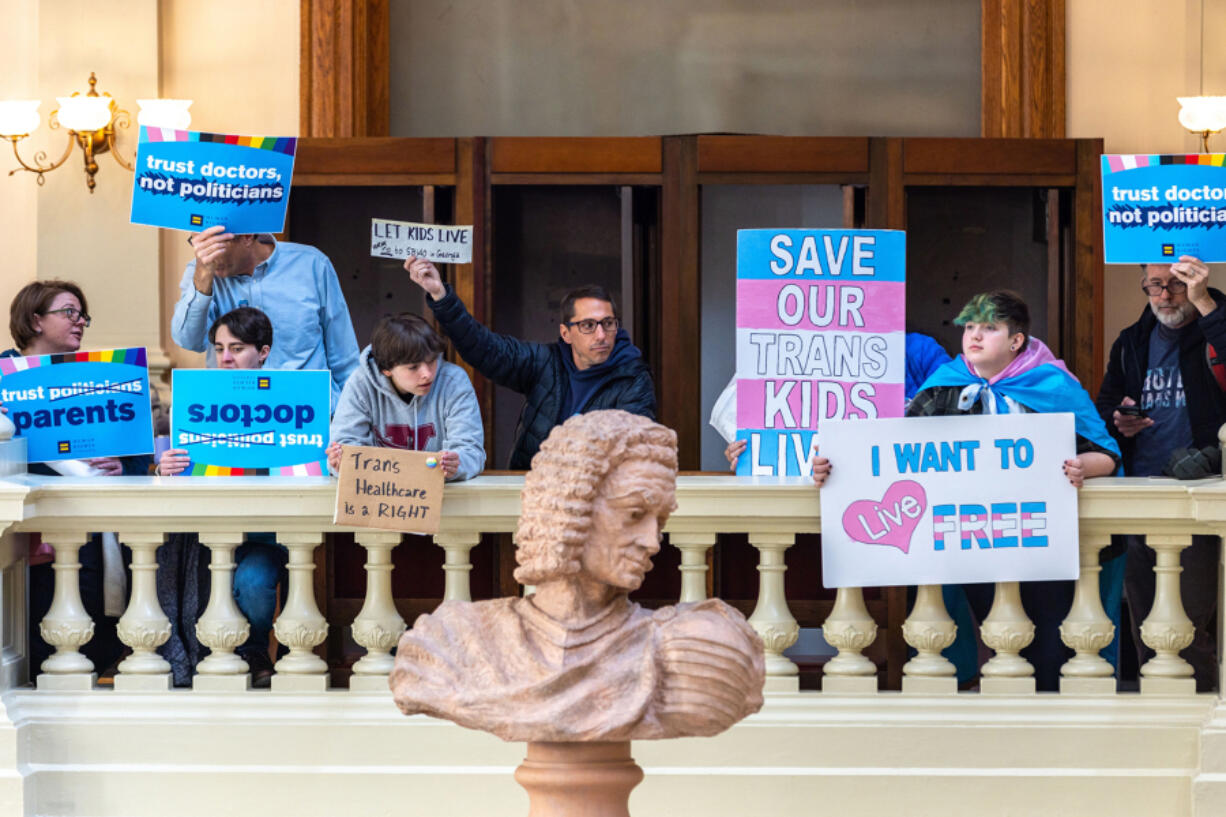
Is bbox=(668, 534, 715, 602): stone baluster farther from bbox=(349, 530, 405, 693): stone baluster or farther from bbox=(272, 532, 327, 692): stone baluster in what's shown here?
bbox=(272, 532, 327, 692): stone baluster

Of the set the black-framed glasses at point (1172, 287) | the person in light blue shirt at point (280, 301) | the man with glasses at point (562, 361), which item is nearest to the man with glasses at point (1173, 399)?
the black-framed glasses at point (1172, 287)

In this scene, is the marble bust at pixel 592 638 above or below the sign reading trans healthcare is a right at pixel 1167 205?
below

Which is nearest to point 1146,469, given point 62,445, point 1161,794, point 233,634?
point 1161,794

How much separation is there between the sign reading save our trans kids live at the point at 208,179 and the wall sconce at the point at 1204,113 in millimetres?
4480

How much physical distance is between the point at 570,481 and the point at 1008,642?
1971mm

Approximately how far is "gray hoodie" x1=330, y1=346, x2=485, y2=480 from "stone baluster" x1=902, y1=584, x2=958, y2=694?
1.33 m

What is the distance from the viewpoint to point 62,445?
5.25 metres

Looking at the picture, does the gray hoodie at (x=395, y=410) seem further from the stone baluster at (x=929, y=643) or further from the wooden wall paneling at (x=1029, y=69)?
the wooden wall paneling at (x=1029, y=69)

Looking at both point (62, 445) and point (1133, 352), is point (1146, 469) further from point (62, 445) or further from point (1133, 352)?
point (62, 445)

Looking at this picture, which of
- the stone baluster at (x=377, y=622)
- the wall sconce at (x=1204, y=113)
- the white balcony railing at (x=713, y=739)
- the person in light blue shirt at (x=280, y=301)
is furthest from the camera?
the wall sconce at (x=1204, y=113)

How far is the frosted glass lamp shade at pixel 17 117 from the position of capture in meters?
8.47

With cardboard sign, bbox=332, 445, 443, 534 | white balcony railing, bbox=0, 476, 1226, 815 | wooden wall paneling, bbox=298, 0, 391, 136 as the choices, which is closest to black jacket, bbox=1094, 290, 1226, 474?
white balcony railing, bbox=0, 476, 1226, 815

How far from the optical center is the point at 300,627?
4.99 metres

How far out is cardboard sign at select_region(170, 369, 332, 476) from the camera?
5191 millimetres
